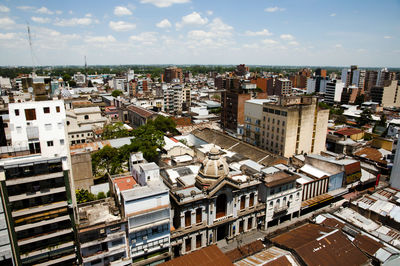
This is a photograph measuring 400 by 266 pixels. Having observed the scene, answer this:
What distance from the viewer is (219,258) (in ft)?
100


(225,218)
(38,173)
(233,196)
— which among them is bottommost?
(225,218)

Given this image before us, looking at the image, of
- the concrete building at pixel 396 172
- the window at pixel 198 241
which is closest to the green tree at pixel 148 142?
the window at pixel 198 241

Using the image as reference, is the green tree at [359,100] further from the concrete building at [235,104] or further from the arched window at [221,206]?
the arched window at [221,206]

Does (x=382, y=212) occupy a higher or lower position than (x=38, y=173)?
lower

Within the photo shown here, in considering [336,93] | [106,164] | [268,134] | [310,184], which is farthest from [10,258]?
[336,93]

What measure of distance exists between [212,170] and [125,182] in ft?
46.9

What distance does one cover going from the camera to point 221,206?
4200 cm

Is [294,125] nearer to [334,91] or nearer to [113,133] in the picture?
[113,133]

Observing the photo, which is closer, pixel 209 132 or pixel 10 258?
pixel 10 258

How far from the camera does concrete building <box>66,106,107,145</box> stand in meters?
83.6

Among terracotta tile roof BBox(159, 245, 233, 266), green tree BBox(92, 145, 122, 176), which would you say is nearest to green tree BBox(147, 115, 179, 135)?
green tree BBox(92, 145, 122, 176)

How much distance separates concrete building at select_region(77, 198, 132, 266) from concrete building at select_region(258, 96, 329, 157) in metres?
48.5

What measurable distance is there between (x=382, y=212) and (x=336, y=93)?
145m

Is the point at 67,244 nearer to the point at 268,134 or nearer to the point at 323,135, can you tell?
the point at 268,134
